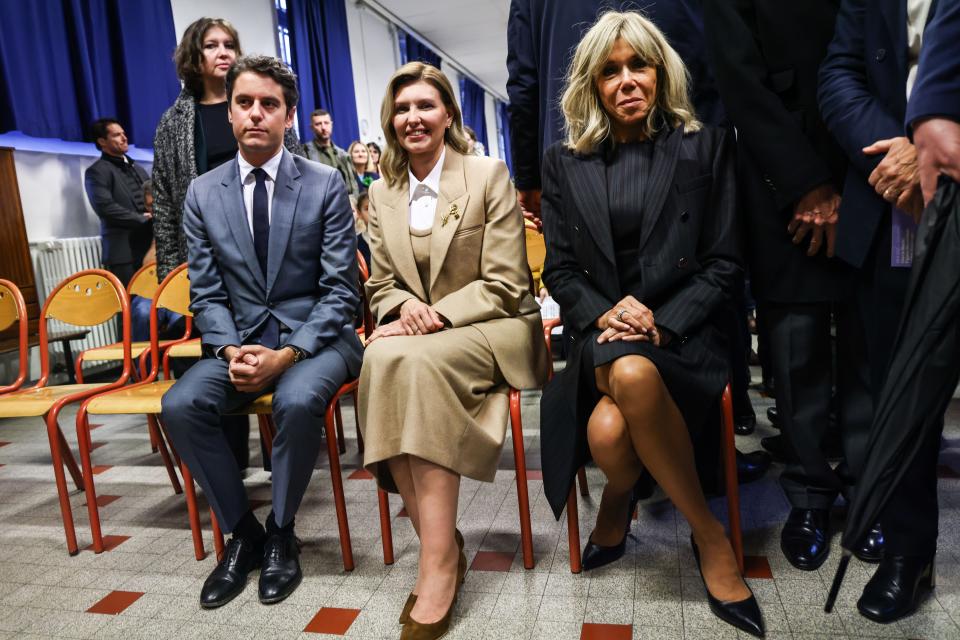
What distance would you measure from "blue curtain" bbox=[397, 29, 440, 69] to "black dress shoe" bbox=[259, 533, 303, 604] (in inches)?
321

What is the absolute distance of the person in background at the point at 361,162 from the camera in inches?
263

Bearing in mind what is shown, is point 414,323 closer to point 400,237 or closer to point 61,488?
point 400,237

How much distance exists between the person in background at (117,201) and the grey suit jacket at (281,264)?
2.71 metres

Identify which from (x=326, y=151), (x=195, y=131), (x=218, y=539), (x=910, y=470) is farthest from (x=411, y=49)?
(x=910, y=470)

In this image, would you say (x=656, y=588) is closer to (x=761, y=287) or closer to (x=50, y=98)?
(x=761, y=287)

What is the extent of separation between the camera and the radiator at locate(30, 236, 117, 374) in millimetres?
4320

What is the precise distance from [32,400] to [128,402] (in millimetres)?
444

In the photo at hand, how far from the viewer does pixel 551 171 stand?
182 centimetres

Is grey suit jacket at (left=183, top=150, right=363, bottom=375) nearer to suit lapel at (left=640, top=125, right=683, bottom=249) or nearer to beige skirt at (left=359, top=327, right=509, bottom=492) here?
beige skirt at (left=359, top=327, right=509, bottom=492)

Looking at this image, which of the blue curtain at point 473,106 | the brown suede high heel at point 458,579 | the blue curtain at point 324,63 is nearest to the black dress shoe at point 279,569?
the brown suede high heel at point 458,579

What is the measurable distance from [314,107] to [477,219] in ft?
18.7

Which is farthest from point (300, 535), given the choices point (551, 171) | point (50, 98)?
point (50, 98)

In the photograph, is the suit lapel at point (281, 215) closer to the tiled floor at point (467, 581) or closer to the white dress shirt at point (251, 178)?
the white dress shirt at point (251, 178)

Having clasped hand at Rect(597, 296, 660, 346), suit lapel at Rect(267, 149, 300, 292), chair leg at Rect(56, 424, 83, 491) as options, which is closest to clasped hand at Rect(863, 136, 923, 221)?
clasped hand at Rect(597, 296, 660, 346)
